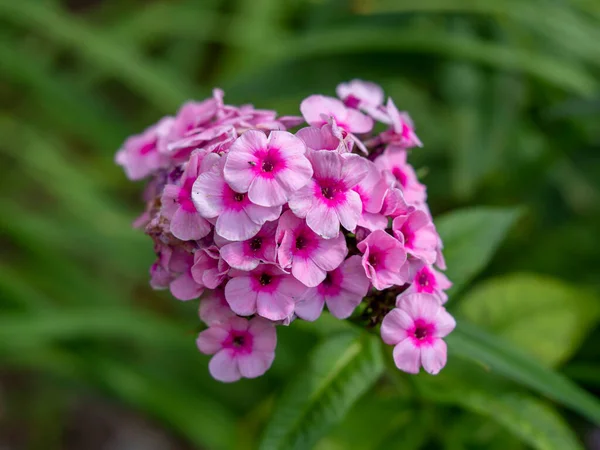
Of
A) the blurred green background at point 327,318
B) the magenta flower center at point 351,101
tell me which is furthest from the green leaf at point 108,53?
the magenta flower center at point 351,101

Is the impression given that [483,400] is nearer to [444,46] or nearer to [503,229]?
[503,229]

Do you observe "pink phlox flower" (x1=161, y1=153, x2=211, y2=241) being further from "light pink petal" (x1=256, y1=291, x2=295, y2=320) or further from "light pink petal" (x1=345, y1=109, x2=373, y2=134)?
"light pink petal" (x1=345, y1=109, x2=373, y2=134)

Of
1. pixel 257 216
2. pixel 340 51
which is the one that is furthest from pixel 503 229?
pixel 340 51

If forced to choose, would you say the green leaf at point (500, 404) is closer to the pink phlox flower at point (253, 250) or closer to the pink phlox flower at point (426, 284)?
the pink phlox flower at point (426, 284)

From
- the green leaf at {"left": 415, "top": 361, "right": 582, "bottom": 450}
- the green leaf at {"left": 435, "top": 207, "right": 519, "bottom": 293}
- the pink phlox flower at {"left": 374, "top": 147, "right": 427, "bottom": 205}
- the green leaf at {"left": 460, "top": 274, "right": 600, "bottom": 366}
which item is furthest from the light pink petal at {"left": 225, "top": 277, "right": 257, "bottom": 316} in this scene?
the green leaf at {"left": 460, "top": 274, "right": 600, "bottom": 366}

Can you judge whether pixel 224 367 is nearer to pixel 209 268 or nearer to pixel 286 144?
pixel 209 268
